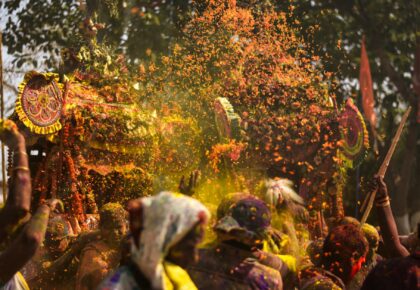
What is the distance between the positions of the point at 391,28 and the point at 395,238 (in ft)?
42.3

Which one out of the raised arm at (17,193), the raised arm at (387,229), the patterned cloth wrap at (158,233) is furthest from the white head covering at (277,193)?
the patterned cloth wrap at (158,233)

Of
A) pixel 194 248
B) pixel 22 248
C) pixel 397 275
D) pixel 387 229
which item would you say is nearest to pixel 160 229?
pixel 194 248

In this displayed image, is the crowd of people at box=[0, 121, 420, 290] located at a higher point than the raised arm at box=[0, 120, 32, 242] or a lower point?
lower

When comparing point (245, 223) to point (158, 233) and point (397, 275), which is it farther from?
point (158, 233)

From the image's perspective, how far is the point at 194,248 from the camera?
10.7 feet

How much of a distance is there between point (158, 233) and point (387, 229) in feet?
8.02

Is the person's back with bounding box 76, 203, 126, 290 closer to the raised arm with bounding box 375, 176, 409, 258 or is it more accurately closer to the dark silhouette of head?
the dark silhouette of head

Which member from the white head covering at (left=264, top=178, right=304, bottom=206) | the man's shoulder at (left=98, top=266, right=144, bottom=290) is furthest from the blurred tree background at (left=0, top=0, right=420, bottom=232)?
the man's shoulder at (left=98, top=266, right=144, bottom=290)

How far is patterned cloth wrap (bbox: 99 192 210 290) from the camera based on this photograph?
312cm

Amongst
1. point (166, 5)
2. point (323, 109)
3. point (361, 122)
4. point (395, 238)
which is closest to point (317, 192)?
point (361, 122)

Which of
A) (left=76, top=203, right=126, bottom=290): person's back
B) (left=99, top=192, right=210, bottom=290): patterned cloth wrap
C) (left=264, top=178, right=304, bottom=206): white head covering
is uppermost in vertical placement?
(left=99, top=192, right=210, bottom=290): patterned cloth wrap

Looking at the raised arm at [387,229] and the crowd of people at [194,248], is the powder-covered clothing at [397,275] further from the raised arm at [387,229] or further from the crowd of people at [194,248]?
the raised arm at [387,229]

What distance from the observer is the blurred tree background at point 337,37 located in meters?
16.3

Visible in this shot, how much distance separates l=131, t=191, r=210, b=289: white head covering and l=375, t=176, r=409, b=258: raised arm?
2.27 metres
